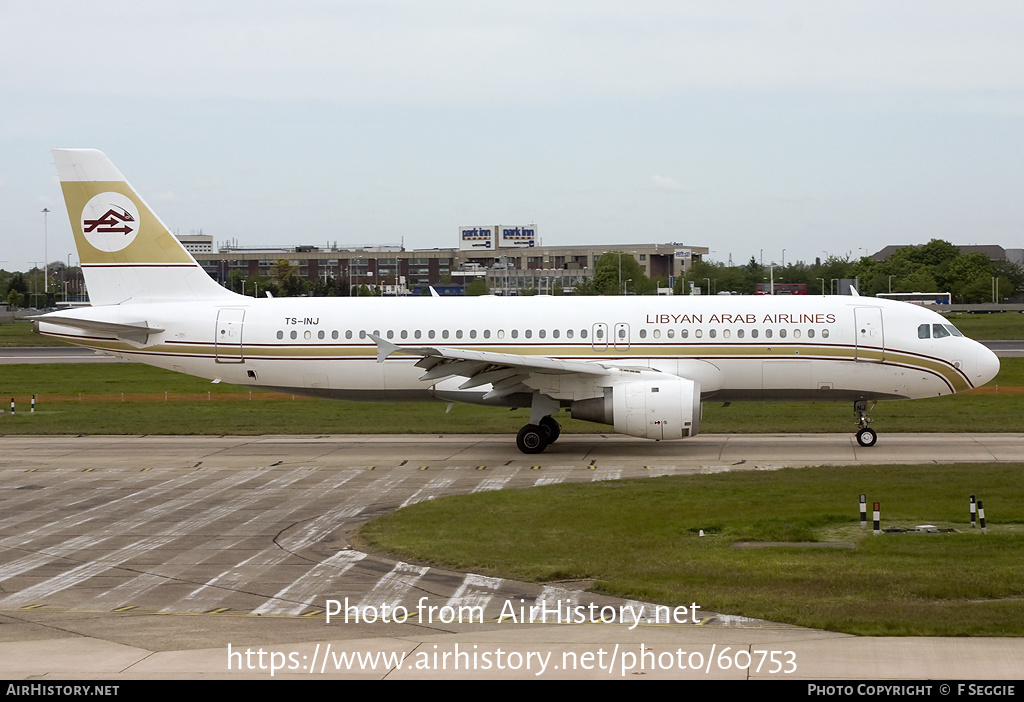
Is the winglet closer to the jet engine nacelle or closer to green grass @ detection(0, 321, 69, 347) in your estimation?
the jet engine nacelle

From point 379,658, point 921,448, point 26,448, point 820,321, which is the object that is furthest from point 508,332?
point 379,658

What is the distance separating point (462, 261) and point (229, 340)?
150076mm

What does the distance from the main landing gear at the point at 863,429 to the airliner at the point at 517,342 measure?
7 cm

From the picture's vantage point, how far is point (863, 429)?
29.7 m

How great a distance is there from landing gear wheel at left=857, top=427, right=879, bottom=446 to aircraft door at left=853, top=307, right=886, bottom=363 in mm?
1914

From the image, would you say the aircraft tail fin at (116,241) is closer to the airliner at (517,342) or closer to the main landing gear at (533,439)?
the airliner at (517,342)

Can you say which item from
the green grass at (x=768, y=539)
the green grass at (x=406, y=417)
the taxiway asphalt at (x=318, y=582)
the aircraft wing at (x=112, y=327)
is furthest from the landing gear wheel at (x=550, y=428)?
the aircraft wing at (x=112, y=327)

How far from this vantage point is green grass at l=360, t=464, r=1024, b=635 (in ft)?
44.0

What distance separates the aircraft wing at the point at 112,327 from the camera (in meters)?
30.5

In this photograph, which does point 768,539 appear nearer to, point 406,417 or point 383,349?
point 383,349

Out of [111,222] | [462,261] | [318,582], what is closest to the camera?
[318,582]

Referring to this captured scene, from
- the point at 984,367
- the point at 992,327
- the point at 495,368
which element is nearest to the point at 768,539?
the point at 495,368
